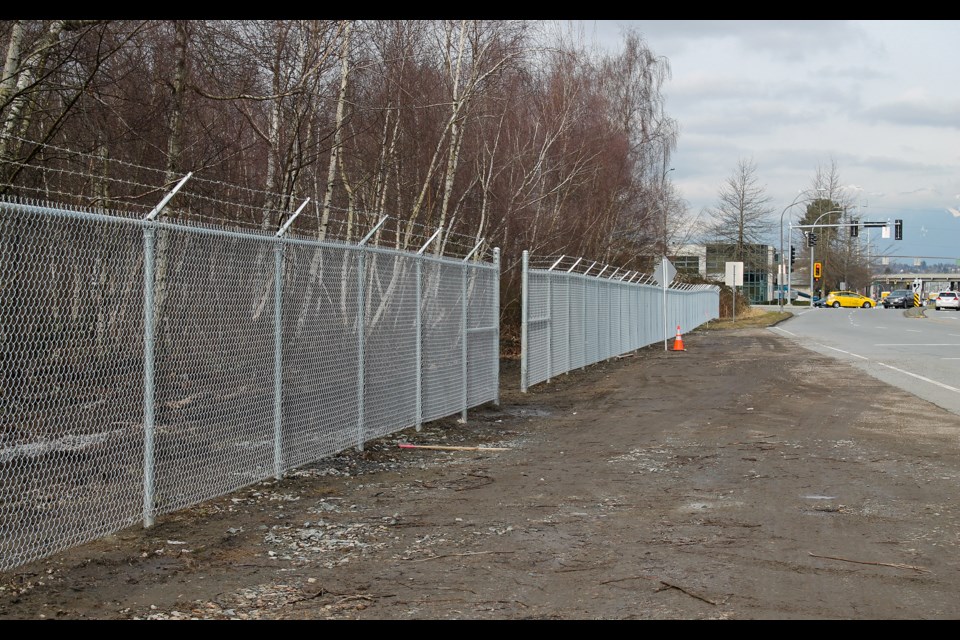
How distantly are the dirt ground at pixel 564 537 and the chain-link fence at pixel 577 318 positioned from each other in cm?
487

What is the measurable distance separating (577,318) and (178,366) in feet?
43.4

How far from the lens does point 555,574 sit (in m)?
5.48

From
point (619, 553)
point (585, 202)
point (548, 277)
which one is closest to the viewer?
point (619, 553)

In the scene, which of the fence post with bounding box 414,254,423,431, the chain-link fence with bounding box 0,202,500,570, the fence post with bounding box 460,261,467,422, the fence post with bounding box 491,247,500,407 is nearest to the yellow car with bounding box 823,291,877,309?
the fence post with bounding box 491,247,500,407

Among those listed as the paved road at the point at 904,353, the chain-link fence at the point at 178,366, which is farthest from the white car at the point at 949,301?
the chain-link fence at the point at 178,366

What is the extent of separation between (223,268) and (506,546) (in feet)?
10.5

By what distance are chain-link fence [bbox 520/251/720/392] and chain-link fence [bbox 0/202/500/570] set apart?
548 centimetres

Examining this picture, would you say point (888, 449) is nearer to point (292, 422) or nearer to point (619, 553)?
point (619, 553)

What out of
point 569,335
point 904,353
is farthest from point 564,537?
point 904,353

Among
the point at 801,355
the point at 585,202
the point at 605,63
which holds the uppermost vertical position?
the point at 605,63

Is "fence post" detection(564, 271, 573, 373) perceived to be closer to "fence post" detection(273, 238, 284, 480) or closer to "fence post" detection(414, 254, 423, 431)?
"fence post" detection(414, 254, 423, 431)

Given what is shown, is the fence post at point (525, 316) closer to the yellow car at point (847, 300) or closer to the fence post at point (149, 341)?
the fence post at point (149, 341)

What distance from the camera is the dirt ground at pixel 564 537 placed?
16.2 ft

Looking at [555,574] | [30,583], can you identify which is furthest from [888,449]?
[30,583]
